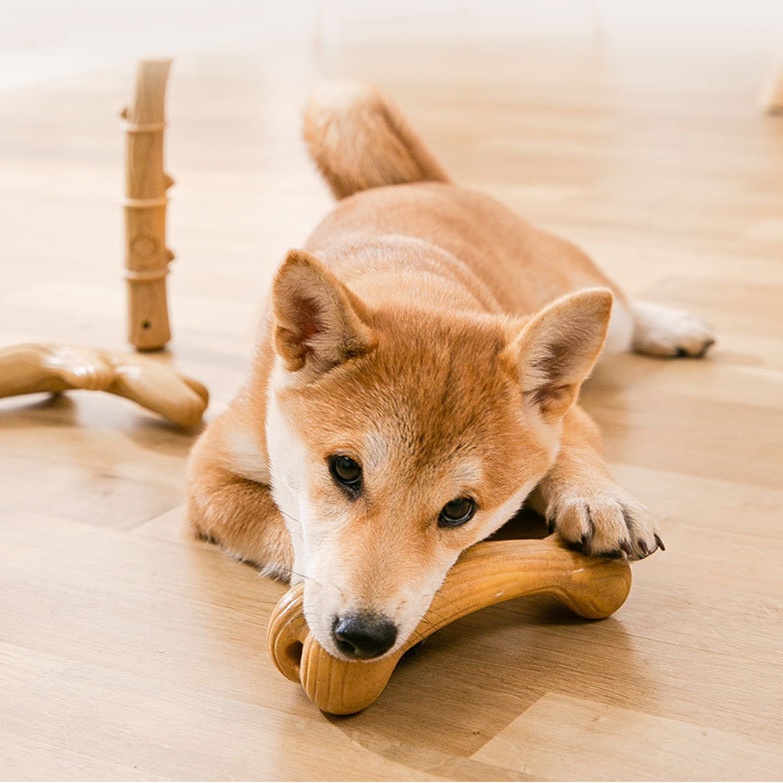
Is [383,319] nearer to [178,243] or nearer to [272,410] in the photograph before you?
[272,410]

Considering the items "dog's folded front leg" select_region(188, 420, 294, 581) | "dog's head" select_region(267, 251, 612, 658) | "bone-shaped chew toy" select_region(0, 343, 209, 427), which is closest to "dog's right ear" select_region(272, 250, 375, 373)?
"dog's head" select_region(267, 251, 612, 658)

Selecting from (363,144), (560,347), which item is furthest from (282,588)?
(363,144)

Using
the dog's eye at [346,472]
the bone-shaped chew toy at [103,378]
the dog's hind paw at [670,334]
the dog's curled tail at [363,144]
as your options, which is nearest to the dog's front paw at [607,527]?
the dog's eye at [346,472]

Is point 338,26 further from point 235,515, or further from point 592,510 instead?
point 592,510

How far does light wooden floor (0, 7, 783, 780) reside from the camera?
4.89ft

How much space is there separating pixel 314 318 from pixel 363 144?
1233mm

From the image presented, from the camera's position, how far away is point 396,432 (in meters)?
1.57

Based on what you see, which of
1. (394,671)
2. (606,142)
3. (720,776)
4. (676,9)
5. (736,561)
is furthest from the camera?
(676,9)

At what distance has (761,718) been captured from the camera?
5.07 feet

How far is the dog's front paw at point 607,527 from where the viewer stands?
1.75 meters

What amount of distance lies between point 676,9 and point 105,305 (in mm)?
9654

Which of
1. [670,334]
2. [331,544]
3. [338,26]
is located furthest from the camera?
[338,26]

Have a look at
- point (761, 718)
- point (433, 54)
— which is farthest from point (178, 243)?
point (433, 54)

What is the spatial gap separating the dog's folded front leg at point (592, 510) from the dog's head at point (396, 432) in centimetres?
8
